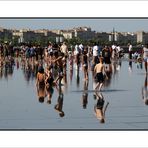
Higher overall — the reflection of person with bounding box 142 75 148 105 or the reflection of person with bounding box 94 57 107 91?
the reflection of person with bounding box 94 57 107 91

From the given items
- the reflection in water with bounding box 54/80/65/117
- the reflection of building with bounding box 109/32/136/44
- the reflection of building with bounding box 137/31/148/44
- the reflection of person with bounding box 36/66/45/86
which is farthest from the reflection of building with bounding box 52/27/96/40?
the reflection in water with bounding box 54/80/65/117

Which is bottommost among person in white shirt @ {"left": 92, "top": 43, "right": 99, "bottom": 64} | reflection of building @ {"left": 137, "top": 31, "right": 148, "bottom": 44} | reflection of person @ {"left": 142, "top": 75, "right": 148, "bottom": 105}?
reflection of person @ {"left": 142, "top": 75, "right": 148, "bottom": 105}

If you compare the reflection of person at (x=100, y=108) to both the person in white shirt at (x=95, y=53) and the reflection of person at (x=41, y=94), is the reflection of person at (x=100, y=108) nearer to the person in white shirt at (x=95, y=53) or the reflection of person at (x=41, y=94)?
the person in white shirt at (x=95, y=53)

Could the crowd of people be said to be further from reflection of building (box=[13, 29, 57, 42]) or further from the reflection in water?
reflection of building (box=[13, 29, 57, 42])

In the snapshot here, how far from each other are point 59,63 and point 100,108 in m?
1.08

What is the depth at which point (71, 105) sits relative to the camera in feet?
41.0

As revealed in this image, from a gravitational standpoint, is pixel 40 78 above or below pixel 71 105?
above

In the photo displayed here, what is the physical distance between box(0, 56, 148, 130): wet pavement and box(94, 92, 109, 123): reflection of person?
6cm

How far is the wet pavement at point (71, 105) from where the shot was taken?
1162cm

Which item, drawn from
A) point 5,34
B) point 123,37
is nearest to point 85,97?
point 123,37

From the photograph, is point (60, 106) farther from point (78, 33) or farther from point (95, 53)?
point (95, 53)

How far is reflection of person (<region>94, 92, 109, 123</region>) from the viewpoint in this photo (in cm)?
1199

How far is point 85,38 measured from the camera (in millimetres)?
12766

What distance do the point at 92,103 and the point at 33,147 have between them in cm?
215
